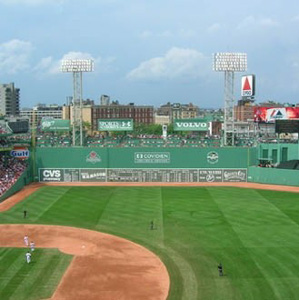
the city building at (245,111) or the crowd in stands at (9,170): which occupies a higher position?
the city building at (245,111)

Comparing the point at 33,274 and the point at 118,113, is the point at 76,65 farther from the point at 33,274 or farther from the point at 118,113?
the point at 118,113

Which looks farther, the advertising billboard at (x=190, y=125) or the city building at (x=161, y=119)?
the city building at (x=161, y=119)

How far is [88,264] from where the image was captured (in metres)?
30.8

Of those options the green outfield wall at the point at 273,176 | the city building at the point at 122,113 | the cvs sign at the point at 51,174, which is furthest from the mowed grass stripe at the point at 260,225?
the city building at the point at 122,113

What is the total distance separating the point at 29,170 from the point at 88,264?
34150 mm

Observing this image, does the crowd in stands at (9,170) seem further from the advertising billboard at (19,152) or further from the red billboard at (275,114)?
the red billboard at (275,114)

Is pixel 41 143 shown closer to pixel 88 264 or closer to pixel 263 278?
pixel 88 264

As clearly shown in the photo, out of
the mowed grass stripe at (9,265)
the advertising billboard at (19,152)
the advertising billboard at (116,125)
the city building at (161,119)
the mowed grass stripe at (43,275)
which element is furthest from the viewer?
the city building at (161,119)

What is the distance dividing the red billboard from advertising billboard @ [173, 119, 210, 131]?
8.53 m

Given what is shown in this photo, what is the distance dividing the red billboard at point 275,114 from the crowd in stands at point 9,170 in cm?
3517

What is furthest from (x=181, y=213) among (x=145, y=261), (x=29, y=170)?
(x=29, y=170)

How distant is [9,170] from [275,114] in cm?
3854

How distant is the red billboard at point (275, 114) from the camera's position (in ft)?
215

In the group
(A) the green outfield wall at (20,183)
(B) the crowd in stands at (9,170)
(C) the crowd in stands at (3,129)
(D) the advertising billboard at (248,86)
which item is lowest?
(A) the green outfield wall at (20,183)
